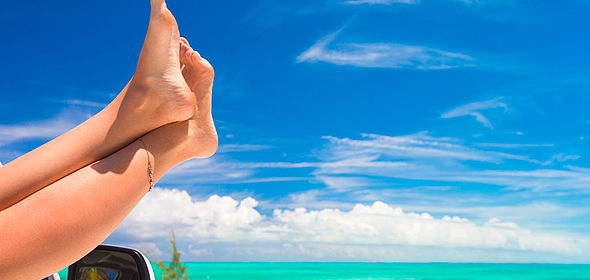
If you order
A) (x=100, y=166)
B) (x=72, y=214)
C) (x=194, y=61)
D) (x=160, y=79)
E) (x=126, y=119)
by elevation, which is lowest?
(x=72, y=214)

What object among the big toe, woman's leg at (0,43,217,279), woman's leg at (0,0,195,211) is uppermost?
the big toe

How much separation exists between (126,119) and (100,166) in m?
0.18

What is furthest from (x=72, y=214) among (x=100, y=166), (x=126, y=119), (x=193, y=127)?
(x=193, y=127)

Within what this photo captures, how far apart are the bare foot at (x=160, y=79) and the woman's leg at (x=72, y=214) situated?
3.7 inches

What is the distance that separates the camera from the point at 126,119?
4.32 ft

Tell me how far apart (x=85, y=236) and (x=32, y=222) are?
103 millimetres

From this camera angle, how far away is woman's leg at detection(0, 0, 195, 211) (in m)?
1.16

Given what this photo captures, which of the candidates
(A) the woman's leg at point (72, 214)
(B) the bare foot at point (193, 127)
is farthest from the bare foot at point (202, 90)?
(A) the woman's leg at point (72, 214)

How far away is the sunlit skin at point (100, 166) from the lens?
100 cm

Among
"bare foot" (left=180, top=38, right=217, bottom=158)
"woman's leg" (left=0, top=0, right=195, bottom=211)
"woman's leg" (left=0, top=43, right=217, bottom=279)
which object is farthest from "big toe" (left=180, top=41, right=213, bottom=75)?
"woman's leg" (left=0, top=43, right=217, bottom=279)

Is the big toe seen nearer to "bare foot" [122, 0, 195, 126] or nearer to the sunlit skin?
the sunlit skin

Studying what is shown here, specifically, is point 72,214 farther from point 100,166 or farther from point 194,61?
point 194,61

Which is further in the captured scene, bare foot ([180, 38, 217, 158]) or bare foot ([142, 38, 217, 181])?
bare foot ([180, 38, 217, 158])

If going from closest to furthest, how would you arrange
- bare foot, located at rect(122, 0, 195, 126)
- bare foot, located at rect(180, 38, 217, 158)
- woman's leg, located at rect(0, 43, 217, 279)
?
woman's leg, located at rect(0, 43, 217, 279) < bare foot, located at rect(122, 0, 195, 126) < bare foot, located at rect(180, 38, 217, 158)
